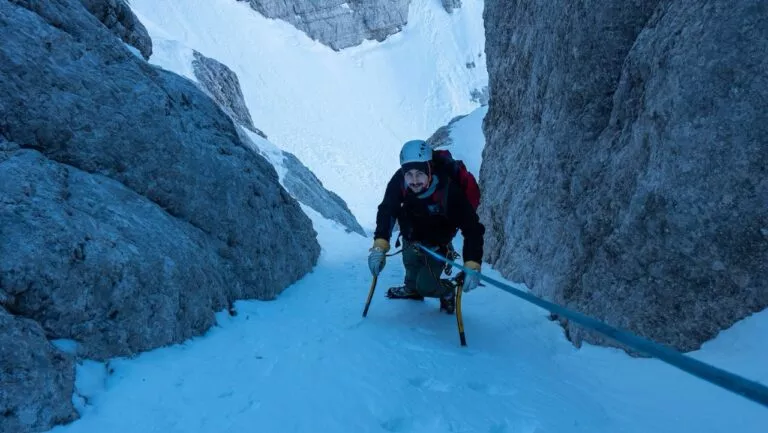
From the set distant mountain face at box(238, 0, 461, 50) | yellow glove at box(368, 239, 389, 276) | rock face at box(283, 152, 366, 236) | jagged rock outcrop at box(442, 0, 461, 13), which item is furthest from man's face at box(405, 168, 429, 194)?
jagged rock outcrop at box(442, 0, 461, 13)

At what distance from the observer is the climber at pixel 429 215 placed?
221 inches

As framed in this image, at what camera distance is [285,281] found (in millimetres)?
8586

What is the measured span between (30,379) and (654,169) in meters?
5.51

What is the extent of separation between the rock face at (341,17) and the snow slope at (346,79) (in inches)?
59.2

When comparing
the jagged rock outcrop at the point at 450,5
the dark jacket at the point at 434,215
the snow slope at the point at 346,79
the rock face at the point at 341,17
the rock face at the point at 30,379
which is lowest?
the rock face at the point at 30,379

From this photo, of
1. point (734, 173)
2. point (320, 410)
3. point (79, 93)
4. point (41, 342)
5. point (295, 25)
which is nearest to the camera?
point (41, 342)

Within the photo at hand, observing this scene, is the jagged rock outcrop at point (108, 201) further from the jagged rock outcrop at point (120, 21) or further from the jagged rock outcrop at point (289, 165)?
the jagged rock outcrop at point (289, 165)

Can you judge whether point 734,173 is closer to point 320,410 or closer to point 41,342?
point 320,410

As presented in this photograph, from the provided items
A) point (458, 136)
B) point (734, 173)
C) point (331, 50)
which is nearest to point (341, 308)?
point (734, 173)

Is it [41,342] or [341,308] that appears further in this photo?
[341,308]

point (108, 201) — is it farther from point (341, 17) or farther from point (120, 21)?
point (341, 17)

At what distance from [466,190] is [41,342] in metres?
4.48

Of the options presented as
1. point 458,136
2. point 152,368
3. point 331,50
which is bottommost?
point 152,368

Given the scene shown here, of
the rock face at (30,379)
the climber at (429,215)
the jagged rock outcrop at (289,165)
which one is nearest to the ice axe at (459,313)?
the climber at (429,215)
